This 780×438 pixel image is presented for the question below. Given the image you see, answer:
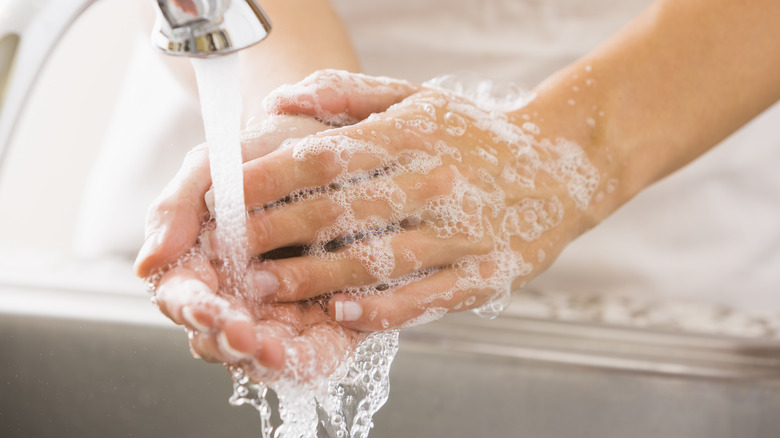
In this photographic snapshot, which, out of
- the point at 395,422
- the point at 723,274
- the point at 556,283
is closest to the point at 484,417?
the point at 395,422

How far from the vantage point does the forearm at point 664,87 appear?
577mm

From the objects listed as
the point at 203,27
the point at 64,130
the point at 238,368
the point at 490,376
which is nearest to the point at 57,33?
the point at 203,27

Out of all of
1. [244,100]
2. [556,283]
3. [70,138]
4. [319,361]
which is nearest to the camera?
[319,361]

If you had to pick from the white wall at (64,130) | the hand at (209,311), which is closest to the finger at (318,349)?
the hand at (209,311)

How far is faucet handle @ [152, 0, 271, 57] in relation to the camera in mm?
264

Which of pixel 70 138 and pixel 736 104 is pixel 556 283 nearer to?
pixel 736 104

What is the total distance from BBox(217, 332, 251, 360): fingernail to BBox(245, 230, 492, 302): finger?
7cm

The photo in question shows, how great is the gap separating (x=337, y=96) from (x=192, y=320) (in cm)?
21

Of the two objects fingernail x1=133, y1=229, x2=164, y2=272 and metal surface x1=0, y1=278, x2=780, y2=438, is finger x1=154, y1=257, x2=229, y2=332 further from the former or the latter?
metal surface x1=0, y1=278, x2=780, y2=438

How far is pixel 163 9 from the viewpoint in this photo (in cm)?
26

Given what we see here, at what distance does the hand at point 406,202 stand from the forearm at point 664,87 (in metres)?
0.03

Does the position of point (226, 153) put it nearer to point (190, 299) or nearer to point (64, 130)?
point (190, 299)

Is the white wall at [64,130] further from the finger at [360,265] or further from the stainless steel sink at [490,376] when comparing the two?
the finger at [360,265]

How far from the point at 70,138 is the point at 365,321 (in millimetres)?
651
